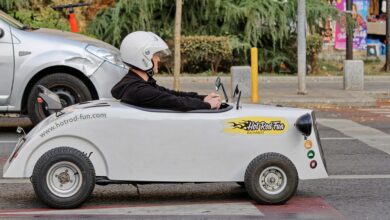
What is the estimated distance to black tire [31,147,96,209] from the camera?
6988 millimetres

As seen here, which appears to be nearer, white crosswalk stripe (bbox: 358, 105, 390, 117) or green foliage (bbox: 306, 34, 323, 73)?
white crosswalk stripe (bbox: 358, 105, 390, 117)

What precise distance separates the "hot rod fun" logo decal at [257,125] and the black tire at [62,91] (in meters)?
4.82

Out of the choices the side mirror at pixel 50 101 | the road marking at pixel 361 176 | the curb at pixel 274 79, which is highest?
the side mirror at pixel 50 101

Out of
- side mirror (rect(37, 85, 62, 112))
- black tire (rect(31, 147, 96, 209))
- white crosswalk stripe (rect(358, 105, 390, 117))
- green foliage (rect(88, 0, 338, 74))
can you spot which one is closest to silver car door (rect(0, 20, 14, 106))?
side mirror (rect(37, 85, 62, 112))

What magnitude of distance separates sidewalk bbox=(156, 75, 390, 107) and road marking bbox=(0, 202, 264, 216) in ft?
30.8

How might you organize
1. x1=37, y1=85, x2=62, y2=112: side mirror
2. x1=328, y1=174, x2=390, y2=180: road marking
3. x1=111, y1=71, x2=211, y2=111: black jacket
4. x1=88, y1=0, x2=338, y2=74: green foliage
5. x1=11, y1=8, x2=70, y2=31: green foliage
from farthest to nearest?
x1=88, y1=0, x2=338, y2=74: green foliage → x1=11, y1=8, x2=70, y2=31: green foliage → x1=328, y1=174, x2=390, y2=180: road marking → x1=37, y1=85, x2=62, y2=112: side mirror → x1=111, y1=71, x2=211, y2=111: black jacket

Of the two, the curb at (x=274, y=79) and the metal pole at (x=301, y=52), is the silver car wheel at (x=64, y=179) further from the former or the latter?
the curb at (x=274, y=79)

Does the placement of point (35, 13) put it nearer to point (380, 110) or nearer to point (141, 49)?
point (380, 110)

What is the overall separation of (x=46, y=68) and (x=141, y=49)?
15.4 feet

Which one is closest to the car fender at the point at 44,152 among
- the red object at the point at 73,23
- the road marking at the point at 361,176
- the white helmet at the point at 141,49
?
the white helmet at the point at 141,49

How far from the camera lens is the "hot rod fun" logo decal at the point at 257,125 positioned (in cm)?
718

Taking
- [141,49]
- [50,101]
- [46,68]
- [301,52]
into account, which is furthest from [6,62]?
[301,52]

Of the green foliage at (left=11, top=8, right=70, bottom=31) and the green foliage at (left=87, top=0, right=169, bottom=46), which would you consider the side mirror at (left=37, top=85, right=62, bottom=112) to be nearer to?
the green foliage at (left=11, top=8, right=70, bottom=31)

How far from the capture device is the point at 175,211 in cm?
714
